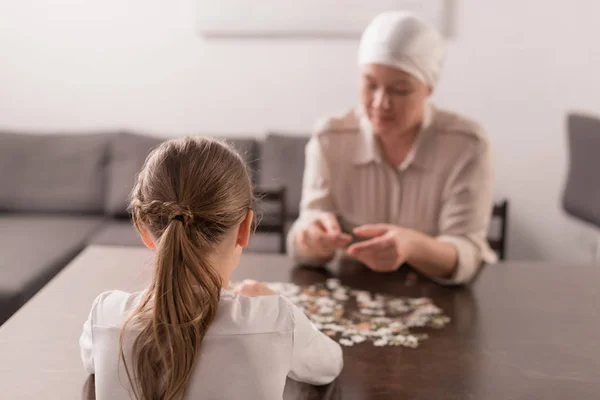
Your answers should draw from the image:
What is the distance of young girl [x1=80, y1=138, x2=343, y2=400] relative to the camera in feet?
4.05

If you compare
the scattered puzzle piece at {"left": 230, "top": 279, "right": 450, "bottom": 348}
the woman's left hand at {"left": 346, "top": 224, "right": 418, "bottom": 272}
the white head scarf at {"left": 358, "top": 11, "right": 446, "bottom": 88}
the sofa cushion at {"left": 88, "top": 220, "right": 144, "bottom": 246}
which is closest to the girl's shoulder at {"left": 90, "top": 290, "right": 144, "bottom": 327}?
the scattered puzzle piece at {"left": 230, "top": 279, "right": 450, "bottom": 348}

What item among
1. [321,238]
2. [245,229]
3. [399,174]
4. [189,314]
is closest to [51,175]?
[399,174]

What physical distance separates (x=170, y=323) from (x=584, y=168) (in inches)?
121

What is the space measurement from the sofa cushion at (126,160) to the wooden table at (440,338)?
1.94m

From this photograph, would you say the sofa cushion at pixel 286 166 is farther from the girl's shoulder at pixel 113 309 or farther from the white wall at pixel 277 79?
the girl's shoulder at pixel 113 309

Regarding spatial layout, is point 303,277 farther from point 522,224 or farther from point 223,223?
point 522,224

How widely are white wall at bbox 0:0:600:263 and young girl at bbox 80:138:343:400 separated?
10.8 feet

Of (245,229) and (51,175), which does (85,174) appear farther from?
(245,229)

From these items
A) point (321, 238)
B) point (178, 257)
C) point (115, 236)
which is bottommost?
point (115, 236)

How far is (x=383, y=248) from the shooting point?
2.04 meters

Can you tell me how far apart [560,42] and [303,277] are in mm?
2900

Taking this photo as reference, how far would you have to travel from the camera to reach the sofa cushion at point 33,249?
122 inches

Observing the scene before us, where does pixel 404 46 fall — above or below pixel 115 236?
above

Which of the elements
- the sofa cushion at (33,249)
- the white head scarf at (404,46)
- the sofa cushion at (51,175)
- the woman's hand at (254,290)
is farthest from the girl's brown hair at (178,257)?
the sofa cushion at (51,175)
